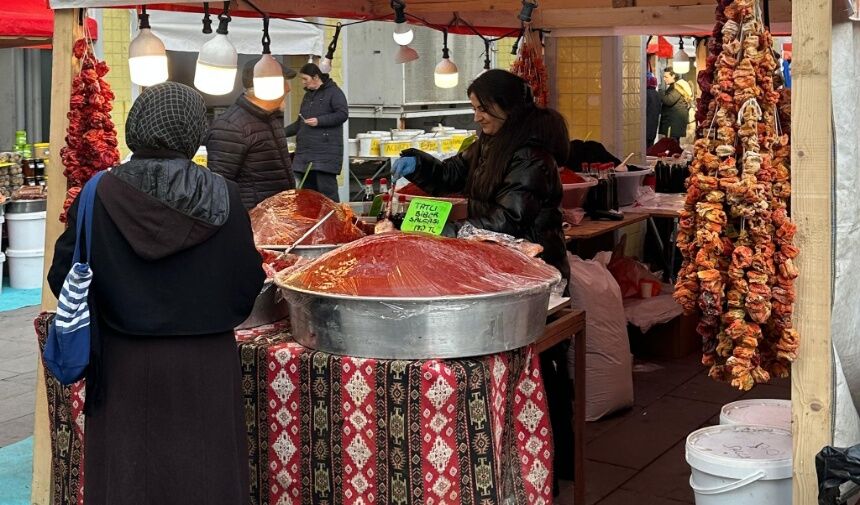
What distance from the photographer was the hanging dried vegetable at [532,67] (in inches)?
265

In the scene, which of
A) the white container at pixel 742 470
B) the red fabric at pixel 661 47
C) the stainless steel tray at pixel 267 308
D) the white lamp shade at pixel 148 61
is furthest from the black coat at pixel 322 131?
the red fabric at pixel 661 47

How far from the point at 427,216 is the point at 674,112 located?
1107cm

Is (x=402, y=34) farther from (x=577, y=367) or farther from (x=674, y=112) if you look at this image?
(x=674, y=112)

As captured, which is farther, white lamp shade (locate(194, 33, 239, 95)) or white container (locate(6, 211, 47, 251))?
white container (locate(6, 211, 47, 251))

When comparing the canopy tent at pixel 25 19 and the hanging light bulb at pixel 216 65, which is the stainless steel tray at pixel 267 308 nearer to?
the hanging light bulb at pixel 216 65

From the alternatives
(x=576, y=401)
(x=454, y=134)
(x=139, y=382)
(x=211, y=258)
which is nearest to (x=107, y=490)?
(x=139, y=382)

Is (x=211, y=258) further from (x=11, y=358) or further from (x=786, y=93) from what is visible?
(x=11, y=358)

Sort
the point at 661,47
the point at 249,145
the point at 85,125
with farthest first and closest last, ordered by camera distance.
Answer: the point at 661,47 → the point at 249,145 → the point at 85,125

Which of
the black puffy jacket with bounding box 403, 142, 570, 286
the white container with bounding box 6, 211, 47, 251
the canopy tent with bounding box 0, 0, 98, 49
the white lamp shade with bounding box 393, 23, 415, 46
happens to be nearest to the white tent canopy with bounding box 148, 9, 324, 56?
the canopy tent with bounding box 0, 0, 98, 49

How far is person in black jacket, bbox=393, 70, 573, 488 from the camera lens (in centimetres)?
421

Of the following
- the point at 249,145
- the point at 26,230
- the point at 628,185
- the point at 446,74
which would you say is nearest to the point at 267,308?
the point at 249,145

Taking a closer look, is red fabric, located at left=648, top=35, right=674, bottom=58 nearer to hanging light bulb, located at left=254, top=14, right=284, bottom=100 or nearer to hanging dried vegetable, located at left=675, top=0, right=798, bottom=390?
hanging light bulb, located at left=254, top=14, right=284, bottom=100

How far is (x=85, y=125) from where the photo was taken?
392cm

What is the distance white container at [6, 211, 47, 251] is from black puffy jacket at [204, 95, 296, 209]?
10.1ft
